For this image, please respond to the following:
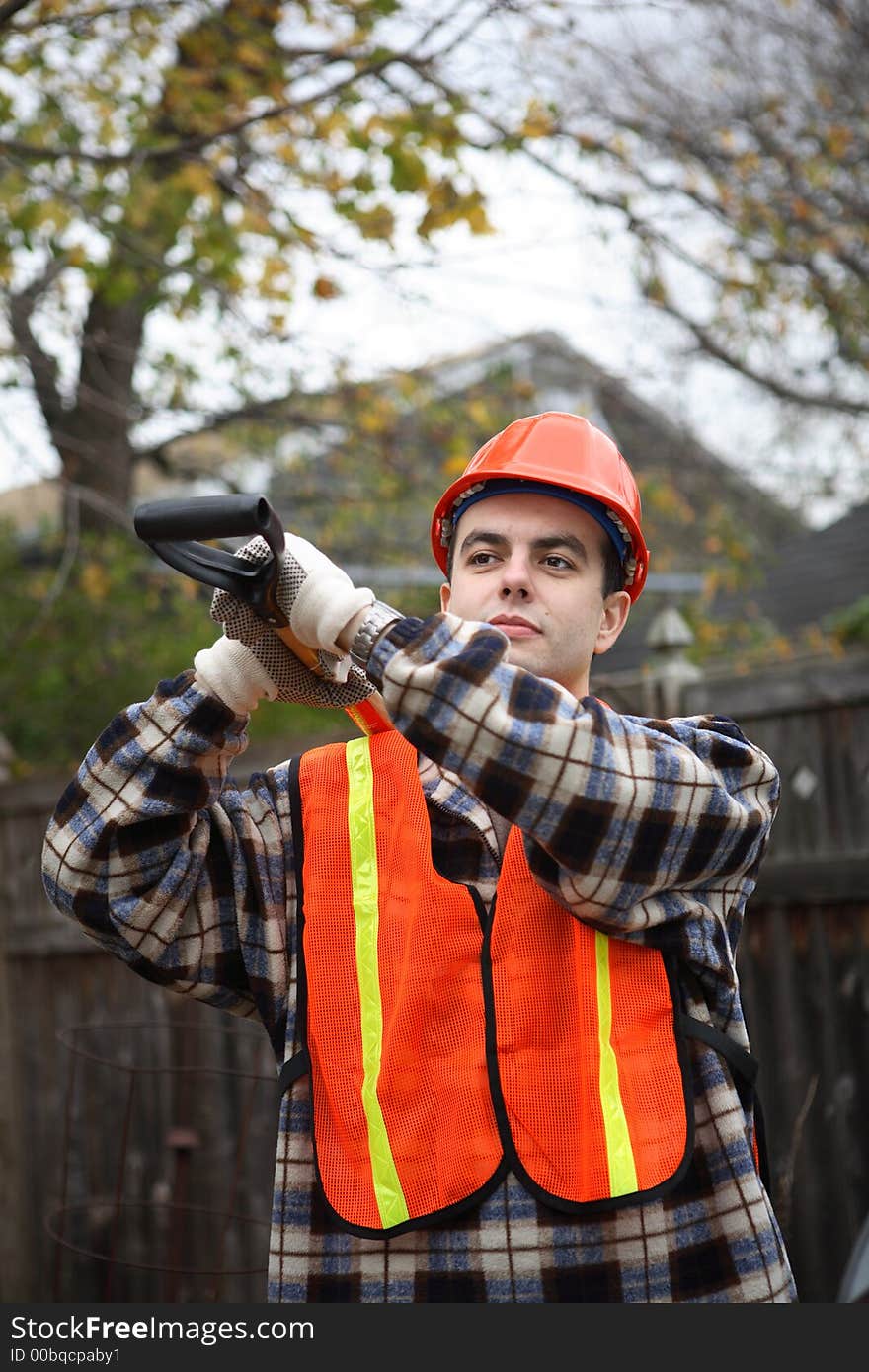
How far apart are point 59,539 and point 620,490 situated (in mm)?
5511

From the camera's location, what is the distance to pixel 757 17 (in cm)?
755

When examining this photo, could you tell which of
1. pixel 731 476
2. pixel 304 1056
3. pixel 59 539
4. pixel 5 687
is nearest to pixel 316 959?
pixel 304 1056

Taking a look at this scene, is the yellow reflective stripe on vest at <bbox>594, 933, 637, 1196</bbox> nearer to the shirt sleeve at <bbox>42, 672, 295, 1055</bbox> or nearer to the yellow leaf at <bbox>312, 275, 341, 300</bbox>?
the shirt sleeve at <bbox>42, 672, 295, 1055</bbox>

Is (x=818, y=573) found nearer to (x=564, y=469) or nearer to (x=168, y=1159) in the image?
(x=168, y=1159)

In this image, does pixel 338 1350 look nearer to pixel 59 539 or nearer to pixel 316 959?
pixel 316 959

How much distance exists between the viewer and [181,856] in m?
1.86

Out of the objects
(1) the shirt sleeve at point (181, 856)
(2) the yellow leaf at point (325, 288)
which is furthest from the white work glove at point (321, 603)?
(2) the yellow leaf at point (325, 288)

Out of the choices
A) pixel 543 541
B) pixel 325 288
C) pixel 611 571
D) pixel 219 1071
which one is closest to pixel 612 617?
pixel 611 571

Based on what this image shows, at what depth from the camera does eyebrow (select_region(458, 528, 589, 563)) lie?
1905 millimetres

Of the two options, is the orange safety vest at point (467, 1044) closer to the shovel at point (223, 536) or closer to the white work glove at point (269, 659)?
the white work glove at point (269, 659)

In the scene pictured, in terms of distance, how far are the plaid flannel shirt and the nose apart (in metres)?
0.20

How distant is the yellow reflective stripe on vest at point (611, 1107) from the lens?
5.38ft

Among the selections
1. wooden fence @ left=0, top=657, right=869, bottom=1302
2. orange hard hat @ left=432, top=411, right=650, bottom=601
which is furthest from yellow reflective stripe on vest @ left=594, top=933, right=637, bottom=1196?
wooden fence @ left=0, top=657, right=869, bottom=1302

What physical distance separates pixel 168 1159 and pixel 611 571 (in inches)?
121
